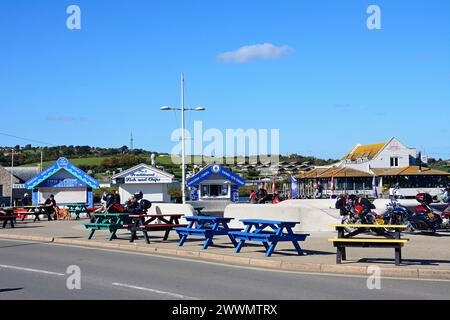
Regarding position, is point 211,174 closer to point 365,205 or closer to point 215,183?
point 215,183

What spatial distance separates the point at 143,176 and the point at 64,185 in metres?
5.70

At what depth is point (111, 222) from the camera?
20016 millimetres

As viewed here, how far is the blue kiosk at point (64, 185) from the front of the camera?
3962cm

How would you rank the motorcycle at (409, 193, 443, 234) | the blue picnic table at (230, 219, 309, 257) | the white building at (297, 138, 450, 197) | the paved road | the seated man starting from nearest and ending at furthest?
the paved road
the blue picnic table at (230, 219, 309, 257)
the motorcycle at (409, 193, 443, 234)
the seated man
the white building at (297, 138, 450, 197)

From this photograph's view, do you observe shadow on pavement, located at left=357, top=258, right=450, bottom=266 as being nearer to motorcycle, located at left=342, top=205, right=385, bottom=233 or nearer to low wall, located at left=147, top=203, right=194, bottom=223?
motorcycle, located at left=342, top=205, right=385, bottom=233

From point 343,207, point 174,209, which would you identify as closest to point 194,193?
point 174,209

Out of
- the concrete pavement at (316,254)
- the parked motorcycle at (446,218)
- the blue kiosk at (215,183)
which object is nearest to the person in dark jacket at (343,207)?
the concrete pavement at (316,254)

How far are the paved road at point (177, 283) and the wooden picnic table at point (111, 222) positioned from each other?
12.5 ft

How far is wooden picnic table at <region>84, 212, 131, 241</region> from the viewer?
1916cm

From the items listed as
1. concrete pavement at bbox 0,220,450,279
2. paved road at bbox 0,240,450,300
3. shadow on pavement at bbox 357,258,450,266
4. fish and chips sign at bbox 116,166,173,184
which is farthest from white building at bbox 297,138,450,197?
paved road at bbox 0,240,450,300

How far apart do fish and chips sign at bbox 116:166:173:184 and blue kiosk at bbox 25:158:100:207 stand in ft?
11.2
